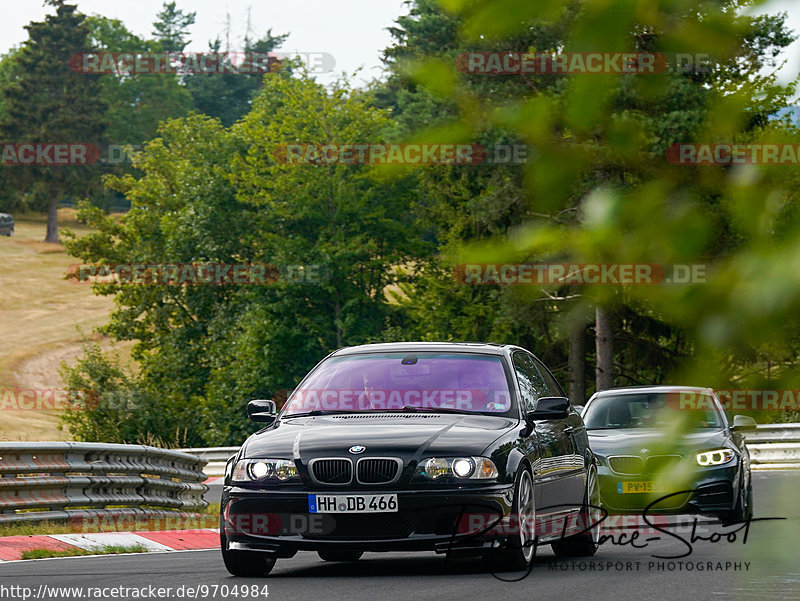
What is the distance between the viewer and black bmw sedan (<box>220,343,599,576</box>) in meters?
8.30

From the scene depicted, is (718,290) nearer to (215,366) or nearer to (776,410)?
(776,410)

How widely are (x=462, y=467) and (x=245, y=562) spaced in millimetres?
1587

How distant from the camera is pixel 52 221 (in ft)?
371

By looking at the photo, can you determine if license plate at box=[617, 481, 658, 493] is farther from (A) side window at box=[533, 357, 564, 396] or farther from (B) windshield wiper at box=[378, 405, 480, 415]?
(A) side window at box=[533, 357, 564, 396]

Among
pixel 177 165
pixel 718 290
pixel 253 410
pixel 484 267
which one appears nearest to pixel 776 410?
pixel 718 290

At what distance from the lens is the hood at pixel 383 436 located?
841 cm

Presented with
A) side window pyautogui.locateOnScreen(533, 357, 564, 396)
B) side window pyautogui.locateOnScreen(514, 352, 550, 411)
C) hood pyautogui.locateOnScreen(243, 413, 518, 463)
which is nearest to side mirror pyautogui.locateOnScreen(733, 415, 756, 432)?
hood pyautogui.locateOnScreen(243, 413, 518, 463)

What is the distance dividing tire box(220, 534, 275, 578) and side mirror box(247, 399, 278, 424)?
1026 mm

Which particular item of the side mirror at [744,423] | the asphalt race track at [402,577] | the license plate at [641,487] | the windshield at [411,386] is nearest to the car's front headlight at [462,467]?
the asphalt race track at [402,577]

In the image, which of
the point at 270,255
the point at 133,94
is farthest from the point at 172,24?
the point at 270,255

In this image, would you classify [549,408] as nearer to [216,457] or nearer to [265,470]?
[265,470]

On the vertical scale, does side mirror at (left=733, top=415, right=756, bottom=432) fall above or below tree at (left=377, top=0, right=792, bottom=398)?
below

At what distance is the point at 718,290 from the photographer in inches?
83.2

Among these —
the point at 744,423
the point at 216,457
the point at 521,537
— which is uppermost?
the point at 744,423
